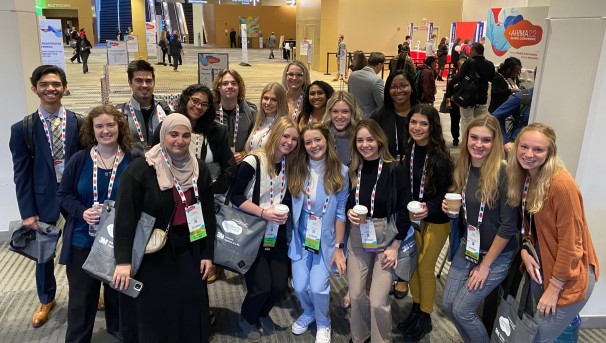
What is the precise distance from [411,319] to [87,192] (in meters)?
2.26

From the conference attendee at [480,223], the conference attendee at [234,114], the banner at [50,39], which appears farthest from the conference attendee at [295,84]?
the banner at [50,39]

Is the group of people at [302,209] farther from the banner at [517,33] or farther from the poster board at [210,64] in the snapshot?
the banner at [517,33]

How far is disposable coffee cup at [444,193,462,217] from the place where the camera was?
254 cm

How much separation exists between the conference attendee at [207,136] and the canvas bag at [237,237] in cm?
25

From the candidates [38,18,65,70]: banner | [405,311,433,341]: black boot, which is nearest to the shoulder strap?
[405,311,433,341]: black boot

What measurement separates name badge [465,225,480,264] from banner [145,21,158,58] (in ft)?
69.4

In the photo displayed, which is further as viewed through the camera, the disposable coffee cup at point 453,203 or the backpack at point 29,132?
the backpack at point 29,132

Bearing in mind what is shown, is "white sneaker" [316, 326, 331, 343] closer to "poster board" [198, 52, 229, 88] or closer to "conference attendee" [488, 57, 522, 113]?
"conference attendee" [488, 57, 522, 113]

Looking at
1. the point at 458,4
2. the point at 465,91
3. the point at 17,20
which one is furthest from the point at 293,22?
the point at 17,20

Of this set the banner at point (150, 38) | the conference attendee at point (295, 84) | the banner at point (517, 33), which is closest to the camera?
the conference attendee at point (295, 84)

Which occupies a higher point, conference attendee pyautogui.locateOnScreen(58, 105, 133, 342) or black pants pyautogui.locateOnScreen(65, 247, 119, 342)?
conference attendee pyautogui.locateOnScreen(58, 105, 133, 342)

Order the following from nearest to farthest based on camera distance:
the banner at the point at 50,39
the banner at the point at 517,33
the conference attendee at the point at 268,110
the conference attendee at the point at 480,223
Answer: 1. the conference attendee at the point at 480,223
2. the conference attendee at the point at 268,110
3. the banner at the point at 50,39
4. the banner at the point at 517,33

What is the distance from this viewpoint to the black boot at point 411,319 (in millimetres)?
3234

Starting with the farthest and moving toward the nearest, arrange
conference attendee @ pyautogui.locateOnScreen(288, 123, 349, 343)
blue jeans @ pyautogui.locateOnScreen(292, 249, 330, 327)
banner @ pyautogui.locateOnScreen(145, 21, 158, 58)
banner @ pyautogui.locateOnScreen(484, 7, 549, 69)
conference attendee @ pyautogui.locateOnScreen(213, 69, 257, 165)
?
banner @ pyautogui.locateOnScreen(145, 21, 158, 58) → banner @ pyautogui.locateOnScreen(484, 7, 549, 69) → conference attendee @ pyautogui.locateOnScreen(213, 69, 257, 165) → blue jeans @ pyautogui.locateOnScreen(292, 249, 330, 327) → conference attendee @ pyautogui.locateOnScreen(288, 123, 349, 343)
